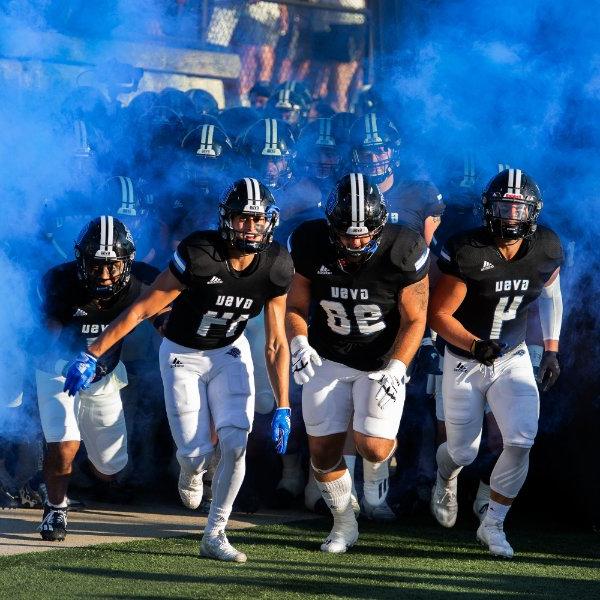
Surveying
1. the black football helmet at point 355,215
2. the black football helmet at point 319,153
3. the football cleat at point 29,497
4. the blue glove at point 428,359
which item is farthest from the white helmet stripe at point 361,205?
the football cleat at point 29,497

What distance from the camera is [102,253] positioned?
5996 millimetres

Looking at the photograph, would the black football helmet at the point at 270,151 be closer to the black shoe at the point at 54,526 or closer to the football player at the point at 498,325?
the football player at the point at 498,325

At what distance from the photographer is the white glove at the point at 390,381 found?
5.77m

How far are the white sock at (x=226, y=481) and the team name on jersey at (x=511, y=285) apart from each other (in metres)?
1.41

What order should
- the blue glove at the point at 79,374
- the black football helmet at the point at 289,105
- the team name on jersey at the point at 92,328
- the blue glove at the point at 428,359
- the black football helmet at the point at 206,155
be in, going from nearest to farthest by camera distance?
the blue glove at the point at 79,374 → the team name on jersey at the point at 92,328 → the blue glove at the point at 428,359 → the black football helmet at the point at 206,155 → the black football helmet at the point at 289,105

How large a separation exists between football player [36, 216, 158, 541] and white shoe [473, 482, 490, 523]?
191 centimetres

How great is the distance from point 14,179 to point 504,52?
9.92 ft

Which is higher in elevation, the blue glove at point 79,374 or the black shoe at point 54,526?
the blue glove at point 79,374

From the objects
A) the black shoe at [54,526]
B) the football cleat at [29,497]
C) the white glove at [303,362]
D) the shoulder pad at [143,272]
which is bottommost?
the football cleat at [29,497]

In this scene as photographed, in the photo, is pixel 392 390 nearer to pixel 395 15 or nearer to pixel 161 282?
pixel 161 282

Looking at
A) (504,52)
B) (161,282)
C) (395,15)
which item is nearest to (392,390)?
(161,282)

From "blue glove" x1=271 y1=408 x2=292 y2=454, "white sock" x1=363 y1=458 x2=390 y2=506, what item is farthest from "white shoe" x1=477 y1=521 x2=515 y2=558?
"blue glove" x1=271 y1=408 x2=292 y2=454

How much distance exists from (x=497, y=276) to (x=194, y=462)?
1643mm

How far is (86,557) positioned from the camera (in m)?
5.58
